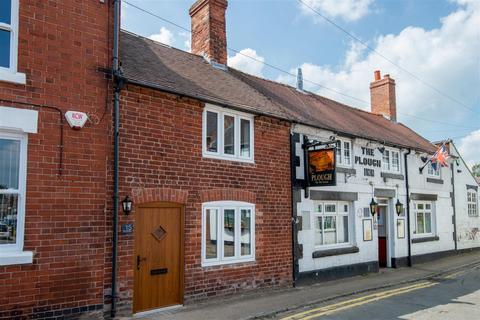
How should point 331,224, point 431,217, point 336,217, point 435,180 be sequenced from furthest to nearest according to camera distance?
point 435,180, point 431,217, point 336,217, point 331,224

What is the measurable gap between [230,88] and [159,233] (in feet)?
16.1

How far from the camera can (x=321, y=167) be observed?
11438 millimetres

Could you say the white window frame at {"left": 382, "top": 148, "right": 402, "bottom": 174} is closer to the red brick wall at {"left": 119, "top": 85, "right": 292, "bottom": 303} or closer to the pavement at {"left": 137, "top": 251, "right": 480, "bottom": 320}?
the pavement at {"left": 137, "top": 251, "right": 480, "bottom": 320}

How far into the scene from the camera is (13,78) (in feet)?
22.2

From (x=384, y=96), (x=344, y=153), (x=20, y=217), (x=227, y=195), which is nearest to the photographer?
(x=20, y=217)

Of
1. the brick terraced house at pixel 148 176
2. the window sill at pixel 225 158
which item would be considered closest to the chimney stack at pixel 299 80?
the brick terraced house at pixel 148 176

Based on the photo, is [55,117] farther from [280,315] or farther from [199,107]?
[280,315]

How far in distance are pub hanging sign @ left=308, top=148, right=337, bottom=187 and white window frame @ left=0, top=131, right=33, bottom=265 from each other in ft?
24.5

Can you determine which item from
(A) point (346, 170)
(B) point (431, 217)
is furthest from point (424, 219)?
(A) point (346, 170)

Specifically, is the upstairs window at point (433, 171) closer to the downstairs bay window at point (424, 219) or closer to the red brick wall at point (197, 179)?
the downstairs bay window at point (424, 219)

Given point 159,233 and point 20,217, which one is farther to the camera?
point 159,233

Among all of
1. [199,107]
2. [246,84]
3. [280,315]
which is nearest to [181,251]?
[280,315]

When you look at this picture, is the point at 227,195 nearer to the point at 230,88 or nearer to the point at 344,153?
the point at 230,88

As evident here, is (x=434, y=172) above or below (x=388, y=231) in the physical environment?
above
